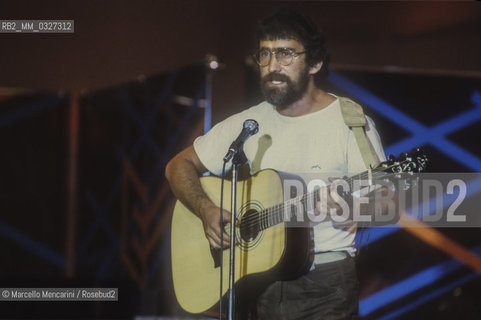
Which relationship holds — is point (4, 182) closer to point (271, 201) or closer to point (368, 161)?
point (271, 201)

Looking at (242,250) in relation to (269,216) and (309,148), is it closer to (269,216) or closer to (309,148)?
(269,216)

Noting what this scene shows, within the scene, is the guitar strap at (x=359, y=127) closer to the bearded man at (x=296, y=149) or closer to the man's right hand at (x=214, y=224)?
the bearded man at (x=296, y=149)

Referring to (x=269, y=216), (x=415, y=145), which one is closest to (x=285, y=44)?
(x=269, y=216)

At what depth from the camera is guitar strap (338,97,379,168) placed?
2.80 meters

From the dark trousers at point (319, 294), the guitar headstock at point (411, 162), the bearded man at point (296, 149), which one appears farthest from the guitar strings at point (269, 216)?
the guitar headstock at point (411, 162)

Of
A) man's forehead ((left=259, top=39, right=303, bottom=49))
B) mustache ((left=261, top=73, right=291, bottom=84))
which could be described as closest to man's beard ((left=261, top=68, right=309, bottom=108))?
mustache ((left=261, top=73, right=291, bottom=84))

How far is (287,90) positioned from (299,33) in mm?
319

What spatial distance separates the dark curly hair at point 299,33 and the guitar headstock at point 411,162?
883mm

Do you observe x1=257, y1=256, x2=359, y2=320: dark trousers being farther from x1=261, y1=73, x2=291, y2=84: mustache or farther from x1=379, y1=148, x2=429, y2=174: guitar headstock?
x1=261, y1=73, x2=291, y2=84: mustache

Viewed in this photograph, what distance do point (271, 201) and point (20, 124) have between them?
11.4ft

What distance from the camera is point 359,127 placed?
290 cm

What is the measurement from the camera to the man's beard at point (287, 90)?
3.10 meters

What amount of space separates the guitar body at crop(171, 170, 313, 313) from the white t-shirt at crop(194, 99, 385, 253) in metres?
0.12

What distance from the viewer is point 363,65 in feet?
13.6
